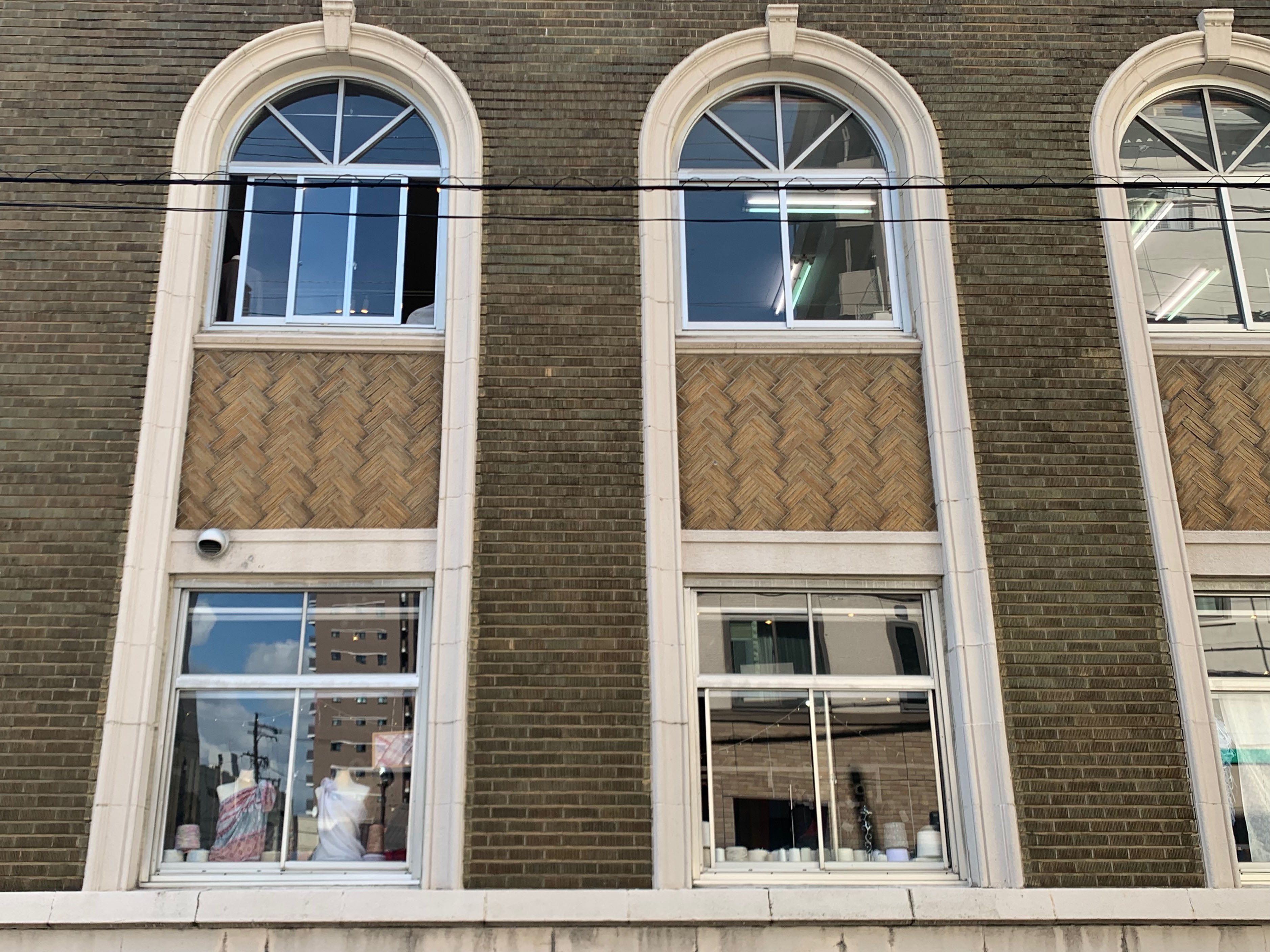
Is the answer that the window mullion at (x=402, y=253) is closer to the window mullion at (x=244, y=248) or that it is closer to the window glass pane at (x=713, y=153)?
the window mullion at (x=244, y=248)

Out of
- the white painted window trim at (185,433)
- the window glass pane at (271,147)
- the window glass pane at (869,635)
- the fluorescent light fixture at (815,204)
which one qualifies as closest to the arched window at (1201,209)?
the fluorescent light fixture at (815,204)

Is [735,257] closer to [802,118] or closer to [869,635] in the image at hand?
[802,118]

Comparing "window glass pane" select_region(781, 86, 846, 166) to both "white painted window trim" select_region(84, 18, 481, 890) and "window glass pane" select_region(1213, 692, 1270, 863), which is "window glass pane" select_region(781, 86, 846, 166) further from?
"window glass pane" select_region(1213, 692, 1270, 863)

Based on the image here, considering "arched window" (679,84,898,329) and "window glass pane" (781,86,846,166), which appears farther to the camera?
"window glass pane" (781,86,846,166)

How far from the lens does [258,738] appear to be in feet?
27.4

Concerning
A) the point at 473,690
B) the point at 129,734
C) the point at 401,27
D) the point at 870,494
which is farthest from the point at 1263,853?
the point at 401,27

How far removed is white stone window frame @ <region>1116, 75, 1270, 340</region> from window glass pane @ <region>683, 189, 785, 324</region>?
280 cm

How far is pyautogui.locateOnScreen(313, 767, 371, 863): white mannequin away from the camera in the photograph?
815 cm

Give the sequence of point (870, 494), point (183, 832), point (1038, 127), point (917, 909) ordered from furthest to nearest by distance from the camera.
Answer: point (1038, 127) < point (870, 494) < point (183, 832) < point (917, 909)

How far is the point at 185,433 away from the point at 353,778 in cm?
278

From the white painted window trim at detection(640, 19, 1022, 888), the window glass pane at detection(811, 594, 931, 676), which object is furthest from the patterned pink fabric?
the window glass pane at detection(811, 594, 931, 676)

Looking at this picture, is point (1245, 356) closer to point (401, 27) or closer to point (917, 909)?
point (917, 909)

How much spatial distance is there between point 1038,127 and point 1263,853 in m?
5.76

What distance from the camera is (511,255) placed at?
9352 millimetres
